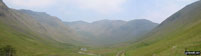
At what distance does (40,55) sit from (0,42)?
47.6 m

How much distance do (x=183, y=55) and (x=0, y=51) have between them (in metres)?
115

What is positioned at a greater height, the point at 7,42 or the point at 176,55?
the point at 7,42

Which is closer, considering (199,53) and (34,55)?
(199,53)

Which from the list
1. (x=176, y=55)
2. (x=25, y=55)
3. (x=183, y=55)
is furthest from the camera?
(x=25, y=55)

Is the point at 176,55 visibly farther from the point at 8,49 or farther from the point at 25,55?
the point at 25,55

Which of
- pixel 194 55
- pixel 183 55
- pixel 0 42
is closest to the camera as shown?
pixel 194 55

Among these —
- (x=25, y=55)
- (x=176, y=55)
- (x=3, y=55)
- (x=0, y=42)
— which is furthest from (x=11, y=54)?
(x=176, y=55)

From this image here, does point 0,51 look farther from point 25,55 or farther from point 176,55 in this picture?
point 176,55

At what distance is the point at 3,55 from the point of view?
399 feet

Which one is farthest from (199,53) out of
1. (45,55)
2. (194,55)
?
(45,55)

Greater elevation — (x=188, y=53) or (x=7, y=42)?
(x=7, y=42)

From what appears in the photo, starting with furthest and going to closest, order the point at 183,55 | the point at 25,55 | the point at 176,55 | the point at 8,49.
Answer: the point at 25,55, the point at 8,49, the point at 176,55, the point at 183,55

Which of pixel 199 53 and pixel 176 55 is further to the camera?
pixel 176 55

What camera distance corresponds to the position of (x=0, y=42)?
185 m
